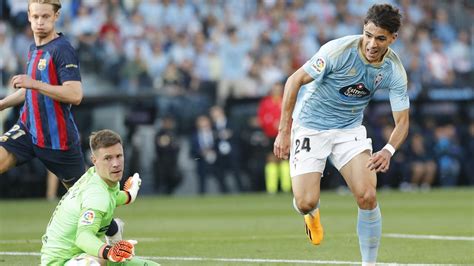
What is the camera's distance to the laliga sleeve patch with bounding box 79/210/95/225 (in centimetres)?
762

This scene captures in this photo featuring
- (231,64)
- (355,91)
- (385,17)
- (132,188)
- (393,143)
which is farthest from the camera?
(231,64)

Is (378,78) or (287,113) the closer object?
(287,113)

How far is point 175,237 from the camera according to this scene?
14242 mm

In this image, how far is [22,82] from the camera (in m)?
9.33

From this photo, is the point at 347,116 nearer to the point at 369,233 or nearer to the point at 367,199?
the point at 367,199

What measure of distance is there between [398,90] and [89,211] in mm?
3514

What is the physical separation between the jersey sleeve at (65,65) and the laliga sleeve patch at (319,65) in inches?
88.0

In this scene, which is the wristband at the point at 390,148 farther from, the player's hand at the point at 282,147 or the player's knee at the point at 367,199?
the player's hand at the point at 282,147

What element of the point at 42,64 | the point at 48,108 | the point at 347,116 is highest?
the point at 42,64

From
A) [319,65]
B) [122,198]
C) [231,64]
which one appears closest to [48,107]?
[122,198]

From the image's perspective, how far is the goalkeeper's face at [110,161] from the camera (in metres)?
7.84

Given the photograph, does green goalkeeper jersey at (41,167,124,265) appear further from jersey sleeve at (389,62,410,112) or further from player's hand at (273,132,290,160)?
jersey sleeve at (389,62,410,112)

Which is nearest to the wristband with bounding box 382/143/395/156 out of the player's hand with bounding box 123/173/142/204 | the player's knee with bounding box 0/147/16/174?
the player's hand with bounding box 123/173/142/204

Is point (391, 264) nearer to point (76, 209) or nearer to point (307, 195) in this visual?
point (307, 195)
